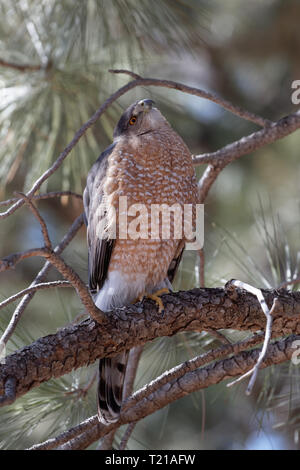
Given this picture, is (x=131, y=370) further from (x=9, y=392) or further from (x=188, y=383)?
(x=9, y=392)

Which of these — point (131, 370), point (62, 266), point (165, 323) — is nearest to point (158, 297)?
point (165, 323)

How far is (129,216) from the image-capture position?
10.5 feet

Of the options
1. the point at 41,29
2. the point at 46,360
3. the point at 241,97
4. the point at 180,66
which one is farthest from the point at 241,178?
the point at 46,360

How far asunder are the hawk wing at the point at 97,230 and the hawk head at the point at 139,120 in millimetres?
186

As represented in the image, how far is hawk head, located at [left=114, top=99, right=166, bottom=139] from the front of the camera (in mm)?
Answer: 3520

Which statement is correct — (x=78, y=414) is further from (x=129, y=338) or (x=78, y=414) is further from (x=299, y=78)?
(x=299, y=78)

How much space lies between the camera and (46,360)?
7.45 feet

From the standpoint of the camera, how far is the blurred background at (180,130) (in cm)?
329

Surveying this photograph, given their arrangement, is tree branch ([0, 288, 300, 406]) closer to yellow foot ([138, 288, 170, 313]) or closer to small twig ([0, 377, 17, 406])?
yellow foot ([138, 288, 170, 313])

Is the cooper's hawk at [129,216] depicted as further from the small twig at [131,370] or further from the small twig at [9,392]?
the small twig at [9,392]

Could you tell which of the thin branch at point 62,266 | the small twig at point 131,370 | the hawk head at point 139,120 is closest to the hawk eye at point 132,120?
the hawk head at point 139,120

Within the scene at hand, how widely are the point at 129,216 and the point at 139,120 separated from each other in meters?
0.67

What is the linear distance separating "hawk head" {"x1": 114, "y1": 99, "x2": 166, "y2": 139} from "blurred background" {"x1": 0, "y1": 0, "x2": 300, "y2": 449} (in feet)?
0.83
